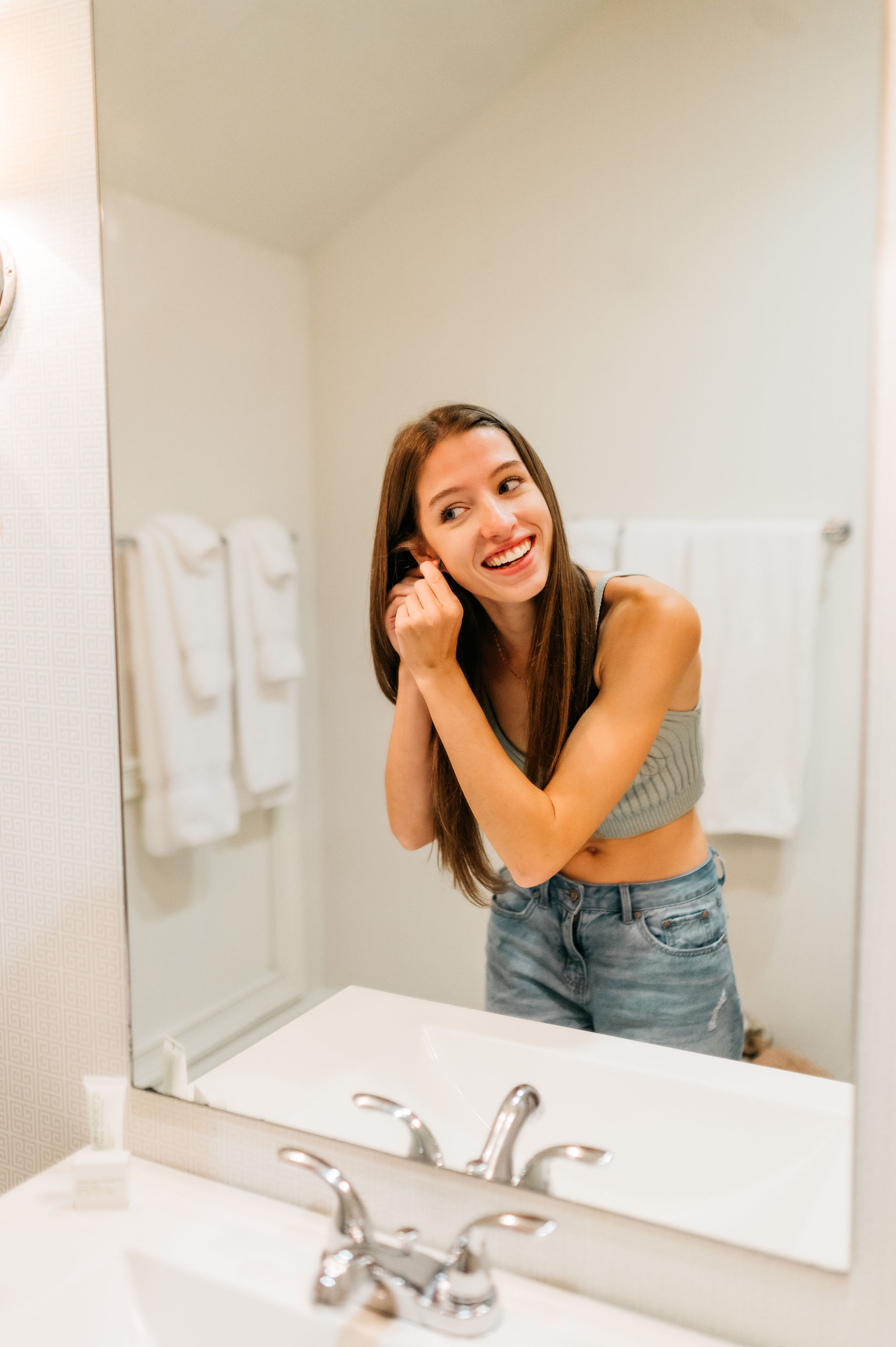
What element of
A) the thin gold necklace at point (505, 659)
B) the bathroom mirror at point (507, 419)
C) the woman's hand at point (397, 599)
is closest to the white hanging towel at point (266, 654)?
the bathroom mirror at point (507, 419)

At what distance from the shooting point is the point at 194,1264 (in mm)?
860

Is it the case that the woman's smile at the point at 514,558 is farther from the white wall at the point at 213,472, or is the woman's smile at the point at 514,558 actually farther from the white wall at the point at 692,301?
the white wall at the point at 213,472

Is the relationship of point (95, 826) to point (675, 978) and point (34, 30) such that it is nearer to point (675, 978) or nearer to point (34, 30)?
point (675, 978)

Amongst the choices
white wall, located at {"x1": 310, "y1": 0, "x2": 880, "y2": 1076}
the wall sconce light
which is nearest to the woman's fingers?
white wall, located at {"x1": 310, "y1": 0, "x2": 880, "y2": 1076}

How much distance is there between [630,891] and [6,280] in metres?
0.89

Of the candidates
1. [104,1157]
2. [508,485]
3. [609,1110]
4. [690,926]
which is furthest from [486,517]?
[104,1157]

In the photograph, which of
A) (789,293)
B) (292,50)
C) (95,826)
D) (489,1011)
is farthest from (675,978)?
(292,50)

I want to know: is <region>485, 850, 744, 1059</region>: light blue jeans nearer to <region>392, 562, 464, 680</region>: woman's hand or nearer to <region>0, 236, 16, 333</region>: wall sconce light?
<region>392, 562, 464, 680</region>: woman's hand

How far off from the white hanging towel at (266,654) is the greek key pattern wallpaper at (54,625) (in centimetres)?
17

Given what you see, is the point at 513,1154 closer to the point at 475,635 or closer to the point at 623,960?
the point at 623,960

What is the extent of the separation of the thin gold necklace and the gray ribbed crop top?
9cm

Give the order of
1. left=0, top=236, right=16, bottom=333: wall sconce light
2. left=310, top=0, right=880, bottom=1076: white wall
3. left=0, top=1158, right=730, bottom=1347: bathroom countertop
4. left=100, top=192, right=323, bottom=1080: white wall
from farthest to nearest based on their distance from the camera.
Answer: left=0, top=236, right=16, bottom=333: wall sconce light < left=100, top=192, right=323, bottom=1080: white wall < left=0, top=1158, right=730, bottom=1347: bathroom countertop < left=310, top=0, right=880, bottom=1076: white wall

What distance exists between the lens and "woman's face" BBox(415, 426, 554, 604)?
0.77m

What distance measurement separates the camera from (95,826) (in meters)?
1.05
